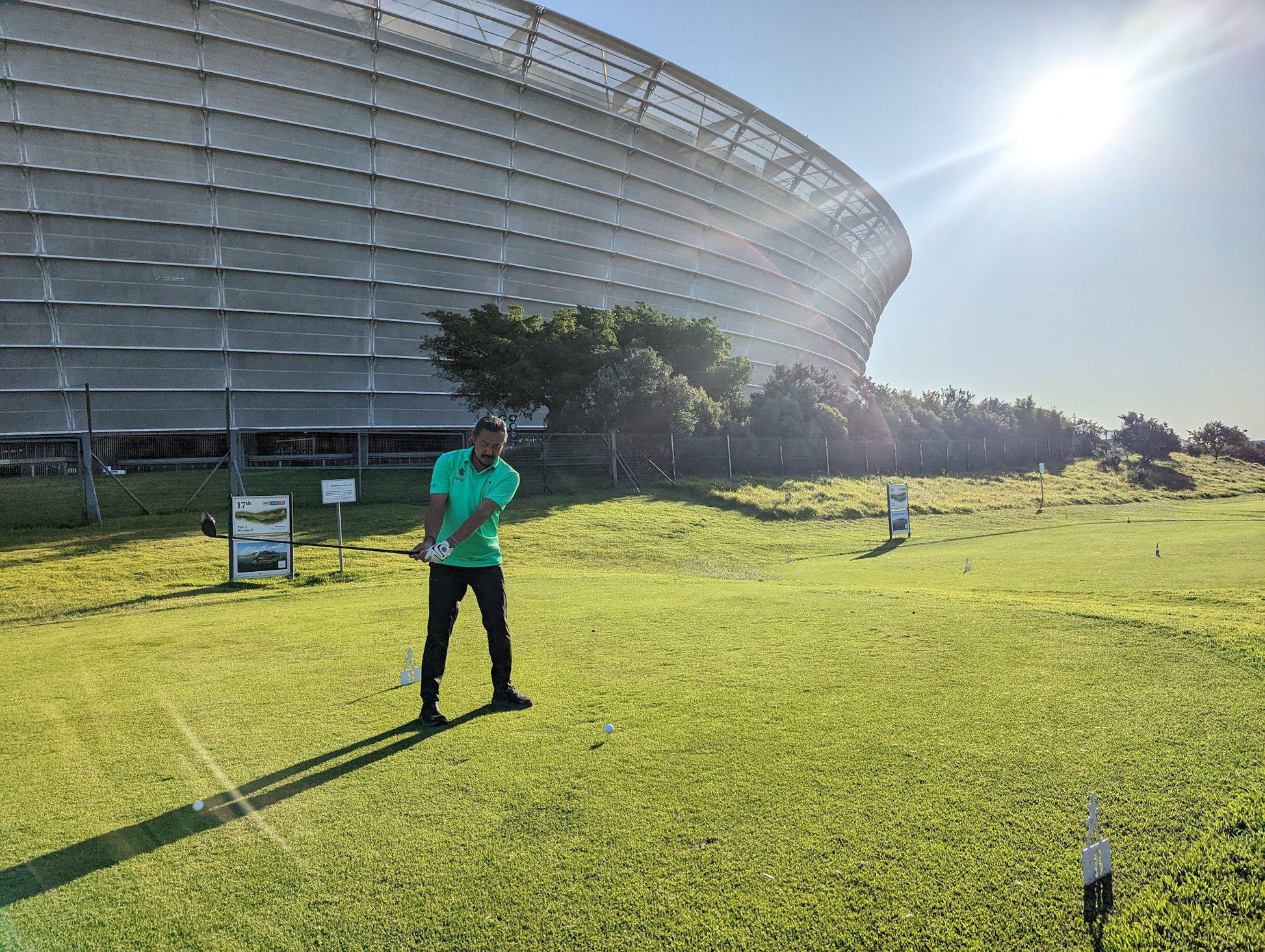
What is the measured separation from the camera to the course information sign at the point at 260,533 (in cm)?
1641

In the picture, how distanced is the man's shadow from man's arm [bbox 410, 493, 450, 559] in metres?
1.36

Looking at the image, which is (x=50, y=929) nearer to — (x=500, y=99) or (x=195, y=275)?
(x=195, y=275)

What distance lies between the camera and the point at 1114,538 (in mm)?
20766

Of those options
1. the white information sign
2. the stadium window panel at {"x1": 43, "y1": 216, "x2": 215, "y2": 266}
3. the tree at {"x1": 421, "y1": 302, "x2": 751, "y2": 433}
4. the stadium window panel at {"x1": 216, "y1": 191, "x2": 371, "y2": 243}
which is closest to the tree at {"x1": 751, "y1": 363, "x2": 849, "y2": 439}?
the tree at {"x1": 421, "y1": 302, "x2": 751, "y2": 433}

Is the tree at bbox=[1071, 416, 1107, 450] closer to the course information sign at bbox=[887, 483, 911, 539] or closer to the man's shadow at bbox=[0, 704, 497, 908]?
the course information sign at bbox=[887, 483, 911, 539]

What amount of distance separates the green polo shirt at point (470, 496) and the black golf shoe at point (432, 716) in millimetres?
1049

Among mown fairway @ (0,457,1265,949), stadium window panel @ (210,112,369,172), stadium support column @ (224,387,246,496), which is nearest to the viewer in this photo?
mown fairway @ (0,457,1265,949)

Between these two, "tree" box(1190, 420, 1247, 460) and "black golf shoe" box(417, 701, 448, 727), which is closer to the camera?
"black golf shoe" box(417, 701, 448, 727)

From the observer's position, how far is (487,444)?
18.1ft

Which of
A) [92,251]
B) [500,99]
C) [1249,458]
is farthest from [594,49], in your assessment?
[1249,458]

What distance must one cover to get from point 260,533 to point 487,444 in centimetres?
1368

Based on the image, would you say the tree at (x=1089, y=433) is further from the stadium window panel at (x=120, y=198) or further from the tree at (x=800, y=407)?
the stadium window panel at (x=120, y=198)

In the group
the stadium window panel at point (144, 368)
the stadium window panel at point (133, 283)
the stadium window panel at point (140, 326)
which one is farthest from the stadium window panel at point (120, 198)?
the stadium window panel at point (144, 368)

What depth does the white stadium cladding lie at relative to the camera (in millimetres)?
33688
